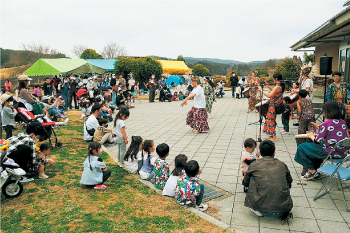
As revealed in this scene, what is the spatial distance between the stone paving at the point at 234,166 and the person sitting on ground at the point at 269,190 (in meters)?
0.19

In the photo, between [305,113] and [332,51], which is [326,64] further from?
[332,51]

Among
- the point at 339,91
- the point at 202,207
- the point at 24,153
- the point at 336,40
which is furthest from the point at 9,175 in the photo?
the point at 336,40

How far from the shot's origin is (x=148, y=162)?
5.21 metres

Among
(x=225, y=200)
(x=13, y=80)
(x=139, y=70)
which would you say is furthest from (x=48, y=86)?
(x=13, y=80)

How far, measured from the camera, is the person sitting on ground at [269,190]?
11.8ft

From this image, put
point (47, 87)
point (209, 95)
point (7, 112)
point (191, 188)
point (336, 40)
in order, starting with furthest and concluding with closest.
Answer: point (336, 40) → point (47, 87) → point (209, 95) → point (7, 112) → point (191, 188)

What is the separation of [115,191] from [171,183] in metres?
0.99

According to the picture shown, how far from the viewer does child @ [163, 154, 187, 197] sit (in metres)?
4.41

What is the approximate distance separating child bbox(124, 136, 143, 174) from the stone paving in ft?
2.95

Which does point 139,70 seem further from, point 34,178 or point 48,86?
point 34,178

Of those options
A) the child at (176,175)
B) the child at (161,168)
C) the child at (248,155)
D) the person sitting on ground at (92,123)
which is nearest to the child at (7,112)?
the person sitting on ground at (92,123)

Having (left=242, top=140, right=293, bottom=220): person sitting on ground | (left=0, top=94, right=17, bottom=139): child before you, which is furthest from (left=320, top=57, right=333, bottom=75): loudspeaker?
(left=0, top=94, right=17, bottom=139): child

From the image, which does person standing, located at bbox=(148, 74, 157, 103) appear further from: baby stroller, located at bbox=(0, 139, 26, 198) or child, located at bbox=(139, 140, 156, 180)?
baby stroller, located at bbox=(0, 139, 26, 198)

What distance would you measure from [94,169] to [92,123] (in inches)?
124
